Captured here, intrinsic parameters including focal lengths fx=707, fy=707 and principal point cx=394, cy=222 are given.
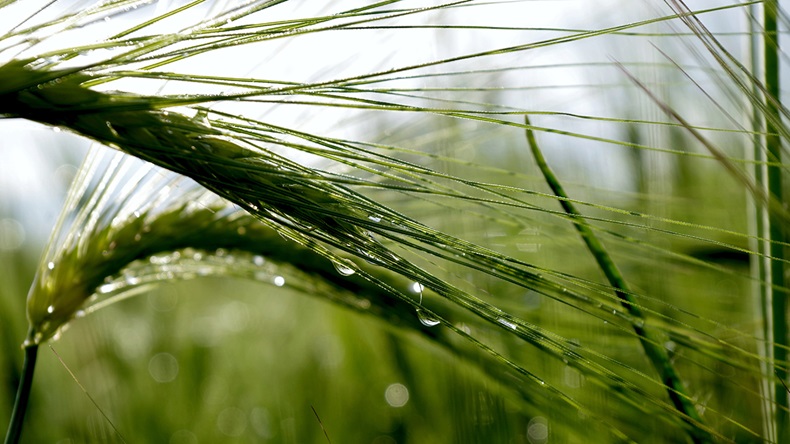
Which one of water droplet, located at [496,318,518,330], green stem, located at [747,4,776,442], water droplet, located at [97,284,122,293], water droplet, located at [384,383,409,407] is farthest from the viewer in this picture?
water droplet, located at [384,383,409,407]

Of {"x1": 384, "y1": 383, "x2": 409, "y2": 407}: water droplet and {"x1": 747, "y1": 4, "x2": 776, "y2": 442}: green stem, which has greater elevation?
{"x1": 747, "y1": 4, "x2": 776, "y2": 442}: green stem

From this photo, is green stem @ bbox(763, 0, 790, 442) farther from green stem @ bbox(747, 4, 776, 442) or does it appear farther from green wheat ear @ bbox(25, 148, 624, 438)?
green wheat ear @ bbox(25, 148, 624, 438)

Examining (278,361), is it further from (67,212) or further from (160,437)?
(67,212)

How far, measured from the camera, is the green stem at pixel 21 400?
552 mm

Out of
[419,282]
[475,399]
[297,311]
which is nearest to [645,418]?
[475,399]

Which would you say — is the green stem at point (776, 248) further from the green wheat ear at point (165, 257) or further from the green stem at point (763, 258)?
the green wheat ear at point (165, 257)

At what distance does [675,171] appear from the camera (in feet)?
4.52

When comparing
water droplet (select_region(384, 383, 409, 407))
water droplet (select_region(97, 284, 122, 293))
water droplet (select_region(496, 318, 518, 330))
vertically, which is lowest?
water droplet (select_region(384, 383, 409, 407))

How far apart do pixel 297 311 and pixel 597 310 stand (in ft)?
4.05

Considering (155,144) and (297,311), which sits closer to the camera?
(155,144)

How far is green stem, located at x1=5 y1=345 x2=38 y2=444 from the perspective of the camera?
21.7 inches

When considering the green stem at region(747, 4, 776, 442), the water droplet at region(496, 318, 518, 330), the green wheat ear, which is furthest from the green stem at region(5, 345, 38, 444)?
the green stem at region(747, 4, 776, 442)

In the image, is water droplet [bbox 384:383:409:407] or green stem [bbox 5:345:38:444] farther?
water droplet [bbox 384:383:409:407]

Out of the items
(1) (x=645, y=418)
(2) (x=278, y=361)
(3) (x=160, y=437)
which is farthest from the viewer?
(2) (x=278, y=361)
